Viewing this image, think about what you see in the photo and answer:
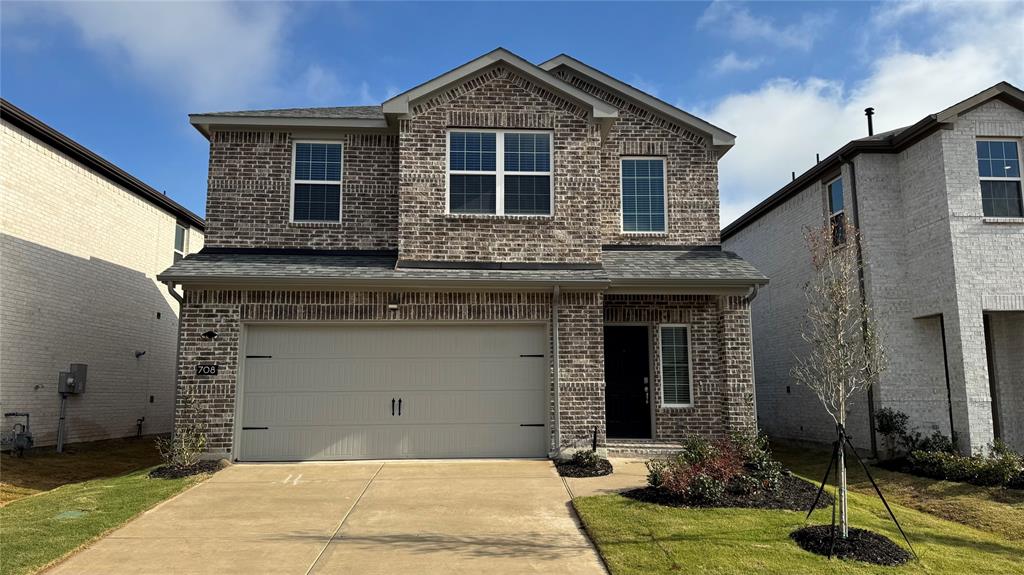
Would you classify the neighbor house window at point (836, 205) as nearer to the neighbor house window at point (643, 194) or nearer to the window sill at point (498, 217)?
the neighbor house window at point (643, 194)

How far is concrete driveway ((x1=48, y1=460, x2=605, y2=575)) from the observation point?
21.2 ft

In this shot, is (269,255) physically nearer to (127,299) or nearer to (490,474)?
Answer: (490,474)

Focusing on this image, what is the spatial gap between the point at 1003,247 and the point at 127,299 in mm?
18672

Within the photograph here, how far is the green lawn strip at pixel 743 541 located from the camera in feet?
20.6

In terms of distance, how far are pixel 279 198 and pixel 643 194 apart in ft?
22.6

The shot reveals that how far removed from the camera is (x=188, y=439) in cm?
1065

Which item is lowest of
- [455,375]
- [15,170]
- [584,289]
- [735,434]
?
[735,434]

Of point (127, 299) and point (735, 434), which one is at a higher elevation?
point (127, 299)

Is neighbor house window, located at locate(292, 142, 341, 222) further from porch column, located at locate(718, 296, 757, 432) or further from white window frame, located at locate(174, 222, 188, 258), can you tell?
white window frame, located at locate(174, 222, 188, 258)

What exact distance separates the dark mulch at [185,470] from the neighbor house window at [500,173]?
5.53 m

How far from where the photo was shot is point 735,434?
33.9 ft

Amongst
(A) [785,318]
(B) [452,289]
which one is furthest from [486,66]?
(A) [785,318]

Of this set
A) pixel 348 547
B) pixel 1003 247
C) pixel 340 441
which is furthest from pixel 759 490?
pixel 1003 247

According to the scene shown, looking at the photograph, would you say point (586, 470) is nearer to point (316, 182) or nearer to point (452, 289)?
point (452, 289)
